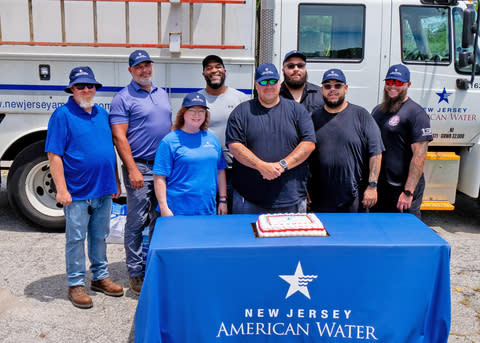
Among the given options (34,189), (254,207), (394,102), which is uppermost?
(394,102)

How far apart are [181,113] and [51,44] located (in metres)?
2.21

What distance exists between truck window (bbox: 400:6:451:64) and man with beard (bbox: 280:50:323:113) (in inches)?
67.7

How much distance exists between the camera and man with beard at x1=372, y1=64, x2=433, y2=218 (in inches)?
150

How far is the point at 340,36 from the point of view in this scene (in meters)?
5.27

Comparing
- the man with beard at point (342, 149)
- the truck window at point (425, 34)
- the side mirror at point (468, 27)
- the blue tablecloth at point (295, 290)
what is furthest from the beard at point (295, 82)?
the side mirror at point (468, 27)

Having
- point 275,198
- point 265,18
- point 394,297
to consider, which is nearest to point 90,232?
point 275,198

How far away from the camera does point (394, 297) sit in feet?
9.25

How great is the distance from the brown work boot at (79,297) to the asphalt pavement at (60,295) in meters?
0.05

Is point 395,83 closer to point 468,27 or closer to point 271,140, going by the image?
point 271,140

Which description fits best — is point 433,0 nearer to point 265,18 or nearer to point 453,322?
point 265,18

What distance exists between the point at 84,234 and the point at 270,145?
159 cm

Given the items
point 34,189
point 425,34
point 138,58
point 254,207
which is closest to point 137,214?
point 254,207

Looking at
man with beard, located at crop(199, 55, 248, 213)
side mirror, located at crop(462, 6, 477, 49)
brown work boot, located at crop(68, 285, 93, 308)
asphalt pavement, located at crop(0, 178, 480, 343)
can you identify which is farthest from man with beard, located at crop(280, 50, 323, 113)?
brown work boot, located at crop(68, 285, 93, 308)

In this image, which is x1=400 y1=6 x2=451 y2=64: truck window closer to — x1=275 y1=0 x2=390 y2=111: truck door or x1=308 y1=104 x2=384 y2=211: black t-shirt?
x1=275 y1=0 x2=390 y2=111: truck door
